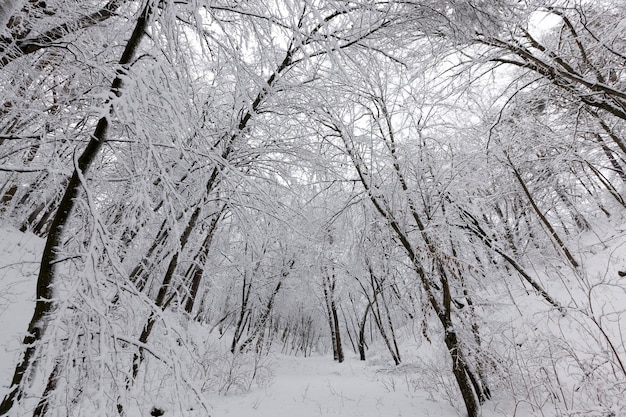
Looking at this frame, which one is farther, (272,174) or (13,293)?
(13,293)

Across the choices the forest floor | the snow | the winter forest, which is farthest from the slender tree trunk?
the forest floor

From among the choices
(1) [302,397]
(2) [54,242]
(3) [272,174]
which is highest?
(3) [272,174]

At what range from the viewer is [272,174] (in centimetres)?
470

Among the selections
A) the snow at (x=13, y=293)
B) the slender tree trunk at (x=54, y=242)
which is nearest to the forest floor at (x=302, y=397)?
the snow at (x=13, y=293)

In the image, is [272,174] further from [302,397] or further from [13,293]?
[13,293]

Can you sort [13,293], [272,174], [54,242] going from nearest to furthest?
[54,242] → [272,174] → [13,293]

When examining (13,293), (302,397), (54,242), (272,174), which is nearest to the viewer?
(54,242)

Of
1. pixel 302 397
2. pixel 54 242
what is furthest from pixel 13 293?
pixel 302 397

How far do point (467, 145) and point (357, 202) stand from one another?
113 inches

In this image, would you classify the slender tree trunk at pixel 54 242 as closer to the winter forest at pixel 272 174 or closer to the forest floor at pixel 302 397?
the winter forest at pixel 272 174

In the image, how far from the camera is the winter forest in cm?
206

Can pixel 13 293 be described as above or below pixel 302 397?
above

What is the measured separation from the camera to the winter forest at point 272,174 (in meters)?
2.06

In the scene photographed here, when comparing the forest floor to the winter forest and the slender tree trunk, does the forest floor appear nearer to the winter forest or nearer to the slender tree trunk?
the winter forest
